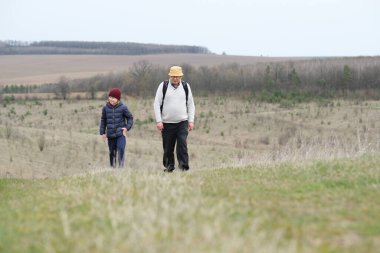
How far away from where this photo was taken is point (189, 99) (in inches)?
406

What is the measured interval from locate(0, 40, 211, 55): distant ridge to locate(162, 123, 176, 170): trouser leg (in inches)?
4981

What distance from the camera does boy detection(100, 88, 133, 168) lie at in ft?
36.8

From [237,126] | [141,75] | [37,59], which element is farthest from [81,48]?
[237,126]

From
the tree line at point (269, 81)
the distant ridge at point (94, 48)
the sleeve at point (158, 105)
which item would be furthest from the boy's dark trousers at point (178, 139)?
the distant ridge at point (94, 48)

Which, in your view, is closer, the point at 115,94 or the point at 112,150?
the point at 115,94

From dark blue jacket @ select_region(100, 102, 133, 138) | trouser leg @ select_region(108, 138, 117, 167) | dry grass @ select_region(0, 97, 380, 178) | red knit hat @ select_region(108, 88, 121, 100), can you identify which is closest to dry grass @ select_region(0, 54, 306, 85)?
dry grass @ select_region(0, 97, 380, 178)

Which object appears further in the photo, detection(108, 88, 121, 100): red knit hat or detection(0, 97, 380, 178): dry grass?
detection(0, 97, 380, 178): dry grass

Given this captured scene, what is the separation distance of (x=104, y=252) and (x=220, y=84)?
55.2 meters

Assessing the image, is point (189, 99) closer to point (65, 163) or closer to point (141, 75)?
point (65, 163)

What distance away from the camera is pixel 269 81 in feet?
185

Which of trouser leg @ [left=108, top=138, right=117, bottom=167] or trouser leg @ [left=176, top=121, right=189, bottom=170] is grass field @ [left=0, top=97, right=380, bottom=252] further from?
trouser leg @ [left=108, top=138, right=117, bottom=167]

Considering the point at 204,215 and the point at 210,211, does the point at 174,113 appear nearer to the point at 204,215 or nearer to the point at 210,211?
the point at 210,211

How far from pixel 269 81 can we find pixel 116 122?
→ 46.6 metres

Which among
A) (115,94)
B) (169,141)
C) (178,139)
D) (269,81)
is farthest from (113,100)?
(269,81)
